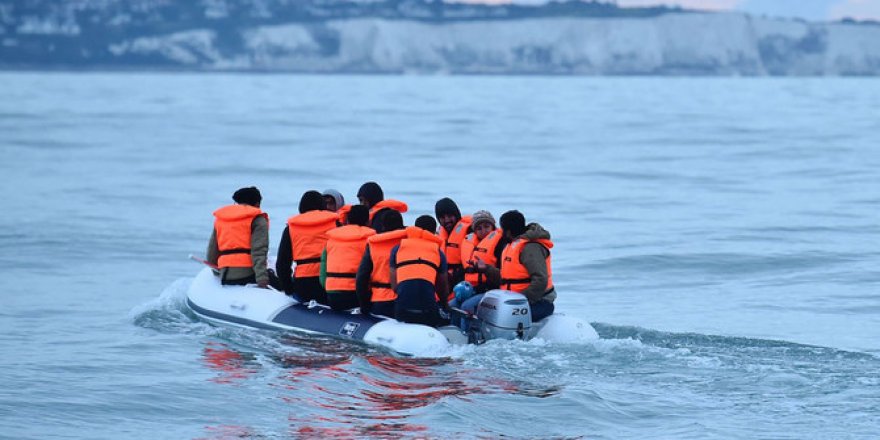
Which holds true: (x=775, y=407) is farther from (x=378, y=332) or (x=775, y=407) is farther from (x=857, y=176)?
(x=857, y=176)

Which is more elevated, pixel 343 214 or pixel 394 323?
pixel 343 214

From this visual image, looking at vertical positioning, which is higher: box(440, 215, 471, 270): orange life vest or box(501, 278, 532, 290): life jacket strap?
box(440, 215, 471, 270): orange life vest

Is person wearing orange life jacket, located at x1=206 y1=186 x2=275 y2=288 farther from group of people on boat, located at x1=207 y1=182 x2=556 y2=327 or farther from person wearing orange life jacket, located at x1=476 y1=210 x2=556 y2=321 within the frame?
person wearing orange life jacket, located at x1=476 y1=210 x2=556 y2=321

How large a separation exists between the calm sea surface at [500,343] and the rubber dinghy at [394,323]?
153mm

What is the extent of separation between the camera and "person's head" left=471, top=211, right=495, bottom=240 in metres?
12.5

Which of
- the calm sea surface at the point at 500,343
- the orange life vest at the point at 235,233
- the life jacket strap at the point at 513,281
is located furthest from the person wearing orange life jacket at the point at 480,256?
the orange life vest at the point at 235,233

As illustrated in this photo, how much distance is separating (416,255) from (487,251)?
90cm

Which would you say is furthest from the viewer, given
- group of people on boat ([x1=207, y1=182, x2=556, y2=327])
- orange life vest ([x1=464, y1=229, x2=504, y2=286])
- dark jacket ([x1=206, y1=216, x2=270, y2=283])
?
dark jacket ([x1=206, y1=216, x2=270, y2=283])

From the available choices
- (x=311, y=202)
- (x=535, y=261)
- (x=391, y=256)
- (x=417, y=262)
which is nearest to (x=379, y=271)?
(x=391, y=256)

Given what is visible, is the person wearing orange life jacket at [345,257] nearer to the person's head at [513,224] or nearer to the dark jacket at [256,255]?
the dark jacket at [256,255]

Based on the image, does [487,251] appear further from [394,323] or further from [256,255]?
[256,255]

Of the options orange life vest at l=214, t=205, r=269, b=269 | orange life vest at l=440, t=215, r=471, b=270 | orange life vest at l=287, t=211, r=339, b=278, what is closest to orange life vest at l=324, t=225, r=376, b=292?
orange life vest at l=287, t=211, r=339, b=278

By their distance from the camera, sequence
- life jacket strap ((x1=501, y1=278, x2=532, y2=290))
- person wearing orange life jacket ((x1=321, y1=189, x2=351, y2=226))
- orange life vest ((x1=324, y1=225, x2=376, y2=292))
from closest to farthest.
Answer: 1. life jacket strap ((x1=501, y1=278, x2=532, y2=290))
2. orange life vest ((x1=324, y1=225, x2=376, y2=292))
3. person wearing orange life jacket ((x1=321, y1=189, x2=351, y2=226))

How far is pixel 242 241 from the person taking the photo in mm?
13383
